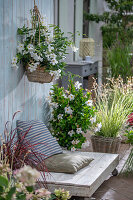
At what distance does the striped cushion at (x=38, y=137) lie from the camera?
3636 millimetres

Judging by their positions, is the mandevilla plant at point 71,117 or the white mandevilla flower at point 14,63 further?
the mandevilla plant at point 71,117

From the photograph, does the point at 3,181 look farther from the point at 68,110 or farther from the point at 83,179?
the point at 68,110

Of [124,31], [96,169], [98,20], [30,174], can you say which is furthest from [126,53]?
[30,174]

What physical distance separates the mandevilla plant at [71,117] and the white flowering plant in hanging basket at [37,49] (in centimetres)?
65

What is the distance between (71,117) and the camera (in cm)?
437

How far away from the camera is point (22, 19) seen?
149 inches

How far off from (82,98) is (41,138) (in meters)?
0.89

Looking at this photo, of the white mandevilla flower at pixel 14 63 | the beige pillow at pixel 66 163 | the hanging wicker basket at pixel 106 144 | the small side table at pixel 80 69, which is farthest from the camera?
the small side table at pixel 80 69

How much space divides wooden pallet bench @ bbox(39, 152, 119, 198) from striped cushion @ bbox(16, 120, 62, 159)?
34 cm

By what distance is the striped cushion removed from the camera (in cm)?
364

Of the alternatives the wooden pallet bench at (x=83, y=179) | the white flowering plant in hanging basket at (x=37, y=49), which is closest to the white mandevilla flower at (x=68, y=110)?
the white flowering plant in hanging basket at (x=37, y=49)

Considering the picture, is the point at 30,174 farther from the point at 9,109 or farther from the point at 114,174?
the point at 114,174

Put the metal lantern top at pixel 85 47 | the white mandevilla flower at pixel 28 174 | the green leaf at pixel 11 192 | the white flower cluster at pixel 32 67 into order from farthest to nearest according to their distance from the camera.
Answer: the metal lantern top at pixel 85 47
the white flower cluster at pixel 32 67
the green leaf at pixel 11 192
the white mandevilla flower at pixel 28 174

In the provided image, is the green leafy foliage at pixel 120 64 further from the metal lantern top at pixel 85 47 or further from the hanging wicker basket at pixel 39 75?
the hanging wicker basket at pixel 39 75
